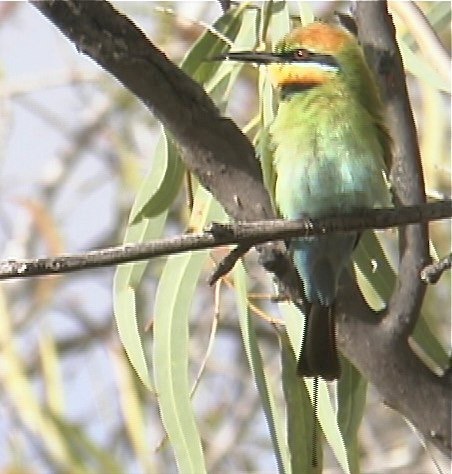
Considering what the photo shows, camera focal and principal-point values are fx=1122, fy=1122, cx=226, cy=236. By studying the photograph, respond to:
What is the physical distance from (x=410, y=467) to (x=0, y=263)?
1.29 metres

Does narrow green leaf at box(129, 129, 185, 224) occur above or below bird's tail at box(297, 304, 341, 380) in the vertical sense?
above

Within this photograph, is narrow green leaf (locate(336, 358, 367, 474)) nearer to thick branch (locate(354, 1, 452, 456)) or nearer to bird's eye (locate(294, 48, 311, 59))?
thick branch (locate(354, 1, 452, 456))

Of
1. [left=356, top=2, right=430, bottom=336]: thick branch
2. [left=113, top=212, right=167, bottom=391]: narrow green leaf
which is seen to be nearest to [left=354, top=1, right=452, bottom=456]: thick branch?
[left=356, top=2, right=430, bottom=336]: thick branch

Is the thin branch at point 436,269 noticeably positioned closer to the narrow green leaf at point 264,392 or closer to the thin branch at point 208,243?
the thin branch at point 208,243

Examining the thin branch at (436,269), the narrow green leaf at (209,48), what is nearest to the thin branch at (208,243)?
the thin branch at (436,269)

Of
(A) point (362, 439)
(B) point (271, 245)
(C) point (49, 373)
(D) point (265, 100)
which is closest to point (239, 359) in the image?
(A) point (362, 439)

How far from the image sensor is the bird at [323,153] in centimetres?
92

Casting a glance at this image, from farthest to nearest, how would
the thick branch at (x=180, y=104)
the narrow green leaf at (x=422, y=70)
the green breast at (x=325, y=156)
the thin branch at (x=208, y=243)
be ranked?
the narrow green leaf at (x=422, y=70), the green breast at (x=325, y=156), the thick branch at (x=180, y=104), the thin branch at (x=208, y=243)

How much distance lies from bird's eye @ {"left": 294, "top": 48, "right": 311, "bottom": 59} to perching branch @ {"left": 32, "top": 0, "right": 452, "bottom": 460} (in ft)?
0.44

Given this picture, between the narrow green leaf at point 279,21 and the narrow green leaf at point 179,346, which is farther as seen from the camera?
the narrow green leaf at point 279,21

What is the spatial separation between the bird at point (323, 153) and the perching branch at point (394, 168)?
49 mm

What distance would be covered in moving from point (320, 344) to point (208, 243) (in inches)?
11.9

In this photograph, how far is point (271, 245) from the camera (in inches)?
35.1

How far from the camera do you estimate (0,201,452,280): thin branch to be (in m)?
0.63
